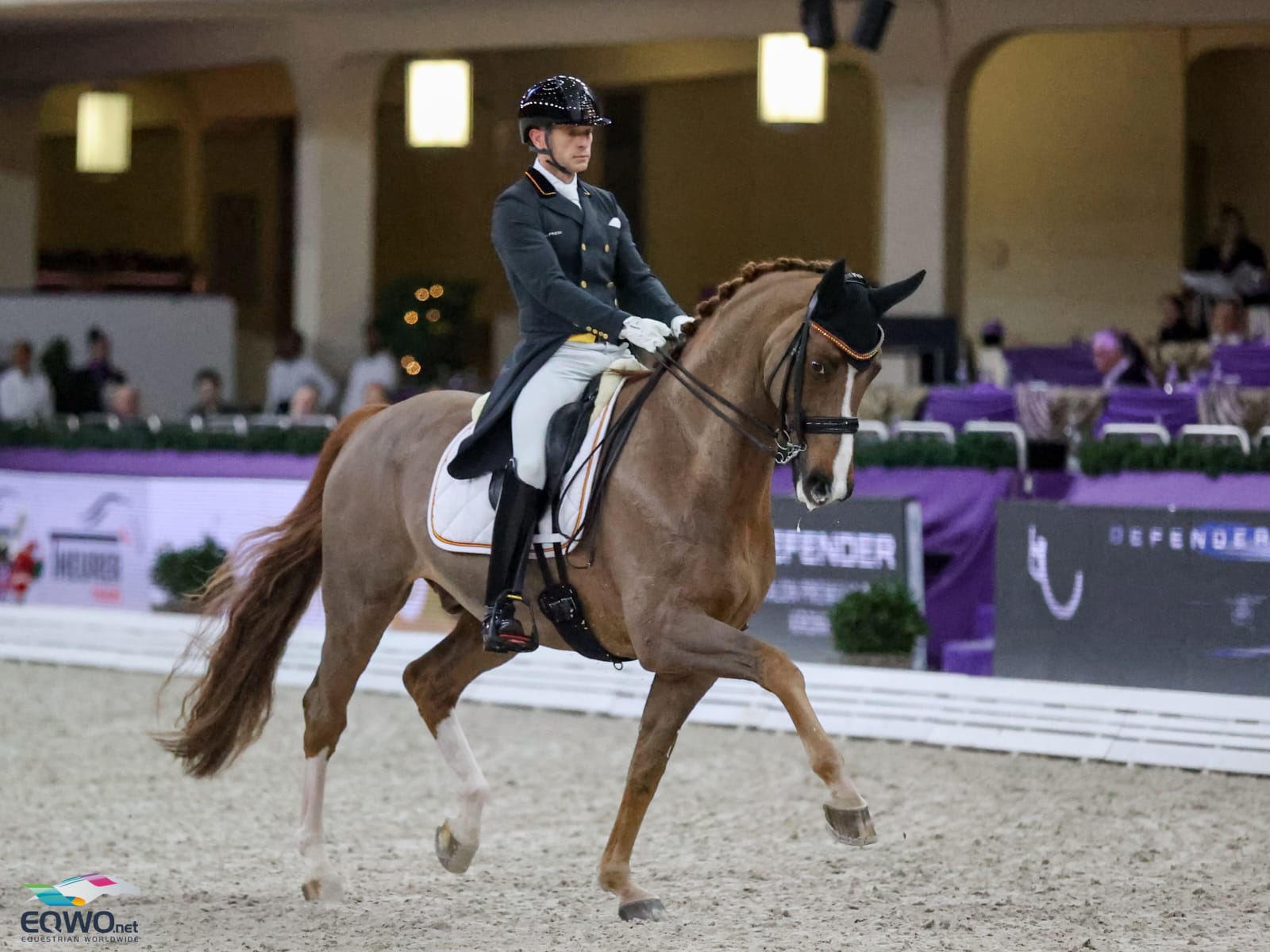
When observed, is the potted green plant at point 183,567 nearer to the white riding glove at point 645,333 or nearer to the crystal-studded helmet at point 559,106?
the crystal-studded helmet at point 559,106

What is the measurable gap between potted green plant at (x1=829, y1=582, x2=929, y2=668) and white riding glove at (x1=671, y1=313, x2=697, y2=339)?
391cm

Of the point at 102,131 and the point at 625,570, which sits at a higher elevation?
the point at 102,131

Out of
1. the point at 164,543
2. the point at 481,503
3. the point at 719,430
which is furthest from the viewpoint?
the point at 164,543

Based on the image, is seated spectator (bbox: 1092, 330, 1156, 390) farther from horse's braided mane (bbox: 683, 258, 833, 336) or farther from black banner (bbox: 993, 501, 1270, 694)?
horse's braided mane (bbox: 683, 258, 833, 336)

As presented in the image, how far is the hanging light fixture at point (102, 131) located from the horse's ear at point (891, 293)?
13.9 meters

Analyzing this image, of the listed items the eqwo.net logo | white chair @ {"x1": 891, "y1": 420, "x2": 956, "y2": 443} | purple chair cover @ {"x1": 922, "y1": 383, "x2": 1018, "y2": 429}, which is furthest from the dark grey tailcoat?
purple chair cover @ {"x1": 922, "y1": 383, "x2": 1018, "y2": 429}

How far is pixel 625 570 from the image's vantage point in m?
4.82

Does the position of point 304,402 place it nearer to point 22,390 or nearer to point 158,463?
point 158,463

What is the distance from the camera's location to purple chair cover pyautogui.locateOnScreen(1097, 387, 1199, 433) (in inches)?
370

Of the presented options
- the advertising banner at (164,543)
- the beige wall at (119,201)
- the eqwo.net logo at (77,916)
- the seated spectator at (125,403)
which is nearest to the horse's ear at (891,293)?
the eqwo.net logo at (77,916)

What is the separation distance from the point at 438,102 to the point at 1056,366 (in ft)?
19.2

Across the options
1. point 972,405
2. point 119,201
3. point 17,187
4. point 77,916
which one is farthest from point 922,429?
point 119,201

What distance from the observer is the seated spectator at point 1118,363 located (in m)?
11.1

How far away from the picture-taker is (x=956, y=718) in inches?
324
